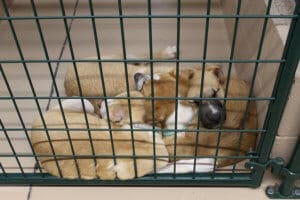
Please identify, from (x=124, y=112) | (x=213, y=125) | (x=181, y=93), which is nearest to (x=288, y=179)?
(x=213, y=125)

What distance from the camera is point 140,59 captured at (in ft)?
3.04

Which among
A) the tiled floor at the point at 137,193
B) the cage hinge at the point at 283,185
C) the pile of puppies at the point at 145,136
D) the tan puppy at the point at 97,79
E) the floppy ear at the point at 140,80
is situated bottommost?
the tiled floor at the point at 137,193

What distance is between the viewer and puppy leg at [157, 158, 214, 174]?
114 cm

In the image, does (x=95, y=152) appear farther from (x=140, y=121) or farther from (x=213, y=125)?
(x=213, y=125)

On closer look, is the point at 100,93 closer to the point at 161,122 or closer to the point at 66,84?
the point at 66,84

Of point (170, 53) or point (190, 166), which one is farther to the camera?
point (170, 53)

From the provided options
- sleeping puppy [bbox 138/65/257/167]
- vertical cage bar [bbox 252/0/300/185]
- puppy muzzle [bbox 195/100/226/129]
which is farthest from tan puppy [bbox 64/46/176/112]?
vertical cage bar [bbox 252/0/300/185]

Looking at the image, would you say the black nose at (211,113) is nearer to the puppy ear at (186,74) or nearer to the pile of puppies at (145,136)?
the pile of puppies at (145,136)

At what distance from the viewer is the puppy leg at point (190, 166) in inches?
44.8

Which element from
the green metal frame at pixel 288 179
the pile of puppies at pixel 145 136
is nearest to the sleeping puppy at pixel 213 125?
the pile of puppies at pixel 145 136

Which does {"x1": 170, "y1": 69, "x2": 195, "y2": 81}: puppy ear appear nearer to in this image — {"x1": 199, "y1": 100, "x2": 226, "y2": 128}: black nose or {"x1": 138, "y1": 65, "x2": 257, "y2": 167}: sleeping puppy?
{"x1": 138, "y1": 65, "x2": 257, "y2": 167}: sleeping puppy

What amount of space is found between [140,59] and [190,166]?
40cm

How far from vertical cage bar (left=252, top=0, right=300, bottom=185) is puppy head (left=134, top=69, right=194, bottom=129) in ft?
0.84

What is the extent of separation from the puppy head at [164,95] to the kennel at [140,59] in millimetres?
90
